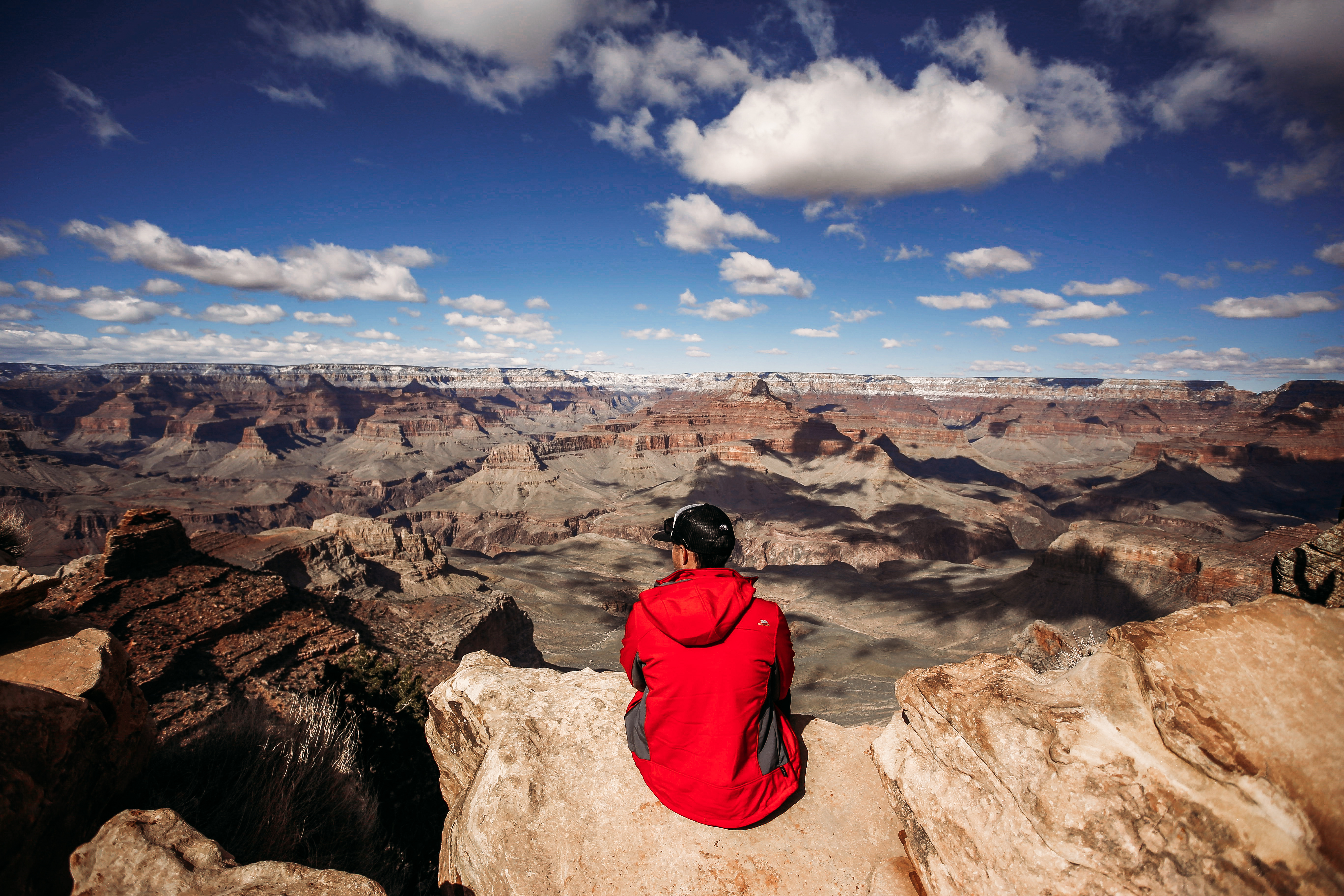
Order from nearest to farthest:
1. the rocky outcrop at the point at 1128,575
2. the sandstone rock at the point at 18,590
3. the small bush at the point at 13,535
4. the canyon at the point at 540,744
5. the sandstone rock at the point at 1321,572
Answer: the canyon at the point at 540,744
the sandstone rock at the point at 1321,572
the sandstone rock at the point at 18,590
the small bush at the point at 13,535
the rocky outcrop at the point at 1128,575

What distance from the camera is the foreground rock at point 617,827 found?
154 inches

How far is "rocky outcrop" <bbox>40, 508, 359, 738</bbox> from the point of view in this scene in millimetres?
10641

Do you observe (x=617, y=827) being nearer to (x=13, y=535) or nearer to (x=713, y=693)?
(x=713, y=693)

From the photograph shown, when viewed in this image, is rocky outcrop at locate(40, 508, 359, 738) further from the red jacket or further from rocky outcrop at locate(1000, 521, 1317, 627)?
rocky outcrop at locate(1000, 521, 1317, 627)

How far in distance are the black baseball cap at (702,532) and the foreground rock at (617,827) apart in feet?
7.57

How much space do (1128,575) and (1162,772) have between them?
52281mm

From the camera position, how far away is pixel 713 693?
388 cm

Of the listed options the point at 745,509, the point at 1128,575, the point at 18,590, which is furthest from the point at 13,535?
the point at 745,509

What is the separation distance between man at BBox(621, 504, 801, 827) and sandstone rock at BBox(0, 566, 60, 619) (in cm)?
613

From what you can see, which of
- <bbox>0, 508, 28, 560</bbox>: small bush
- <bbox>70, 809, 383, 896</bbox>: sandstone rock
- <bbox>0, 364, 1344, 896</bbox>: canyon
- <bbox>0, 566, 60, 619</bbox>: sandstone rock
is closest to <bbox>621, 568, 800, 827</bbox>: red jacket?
<bbox>0, 364, 1344, 896</bbox>: canyon

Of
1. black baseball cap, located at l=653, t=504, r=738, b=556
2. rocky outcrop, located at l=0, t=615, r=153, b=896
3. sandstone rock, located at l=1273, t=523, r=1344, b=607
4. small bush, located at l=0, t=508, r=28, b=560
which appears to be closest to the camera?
rocky outcrop, located at l=0, t=615, r=153, b=896

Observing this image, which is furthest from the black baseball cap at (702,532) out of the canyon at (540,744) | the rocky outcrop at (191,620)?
the rocky outcrop at (191,620)

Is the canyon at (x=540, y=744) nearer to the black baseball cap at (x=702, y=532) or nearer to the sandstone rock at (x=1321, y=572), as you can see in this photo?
the sandstone rock at (x=1321, y=572)

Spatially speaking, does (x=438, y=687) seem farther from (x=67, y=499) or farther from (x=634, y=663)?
(x=67, y=499)
